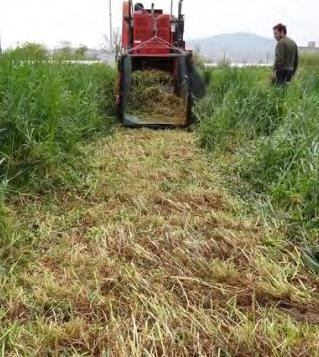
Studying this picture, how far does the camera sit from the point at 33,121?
4.05m

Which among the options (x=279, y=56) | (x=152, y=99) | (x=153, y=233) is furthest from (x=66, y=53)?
(x=153, y=233)

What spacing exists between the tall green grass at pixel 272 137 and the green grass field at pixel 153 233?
17 millimetres

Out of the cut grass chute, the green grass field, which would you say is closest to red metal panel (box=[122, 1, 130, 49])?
the cut grass chute

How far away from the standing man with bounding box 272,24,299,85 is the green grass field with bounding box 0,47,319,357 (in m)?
1.48

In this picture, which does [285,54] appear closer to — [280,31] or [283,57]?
[283,57]

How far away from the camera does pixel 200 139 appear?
6.00 m

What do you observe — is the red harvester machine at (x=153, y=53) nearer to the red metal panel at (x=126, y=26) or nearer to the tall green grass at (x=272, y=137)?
the red metal panel at (x=126, y=26)

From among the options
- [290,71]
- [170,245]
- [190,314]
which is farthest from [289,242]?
[290,71]

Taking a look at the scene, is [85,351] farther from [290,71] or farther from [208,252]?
[290,71]

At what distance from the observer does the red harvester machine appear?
7.02 meters

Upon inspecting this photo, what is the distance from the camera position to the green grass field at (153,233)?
6.82ft

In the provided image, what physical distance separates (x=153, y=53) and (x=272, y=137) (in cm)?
373

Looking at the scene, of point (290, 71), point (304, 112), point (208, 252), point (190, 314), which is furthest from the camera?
point (290, 71)

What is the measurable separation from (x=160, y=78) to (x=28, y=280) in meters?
5.43
